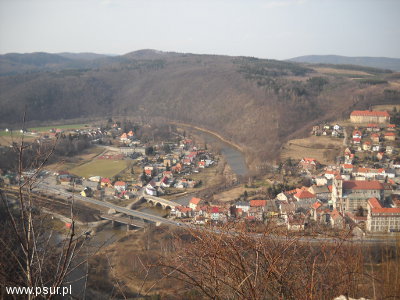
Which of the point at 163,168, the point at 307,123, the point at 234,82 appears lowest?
the point at 163,168

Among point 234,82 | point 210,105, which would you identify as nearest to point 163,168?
point 210,105

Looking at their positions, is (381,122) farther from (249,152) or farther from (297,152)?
(249,152)

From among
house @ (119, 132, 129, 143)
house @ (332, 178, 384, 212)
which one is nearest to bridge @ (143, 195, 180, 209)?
house @ (332, 178, 384, 212)

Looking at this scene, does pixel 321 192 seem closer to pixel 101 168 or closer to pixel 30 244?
pixel 101 168

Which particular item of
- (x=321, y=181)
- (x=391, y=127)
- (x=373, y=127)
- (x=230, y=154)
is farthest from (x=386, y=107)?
(x=321, y=181)

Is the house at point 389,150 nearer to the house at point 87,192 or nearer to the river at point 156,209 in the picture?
the river at point 156,209
